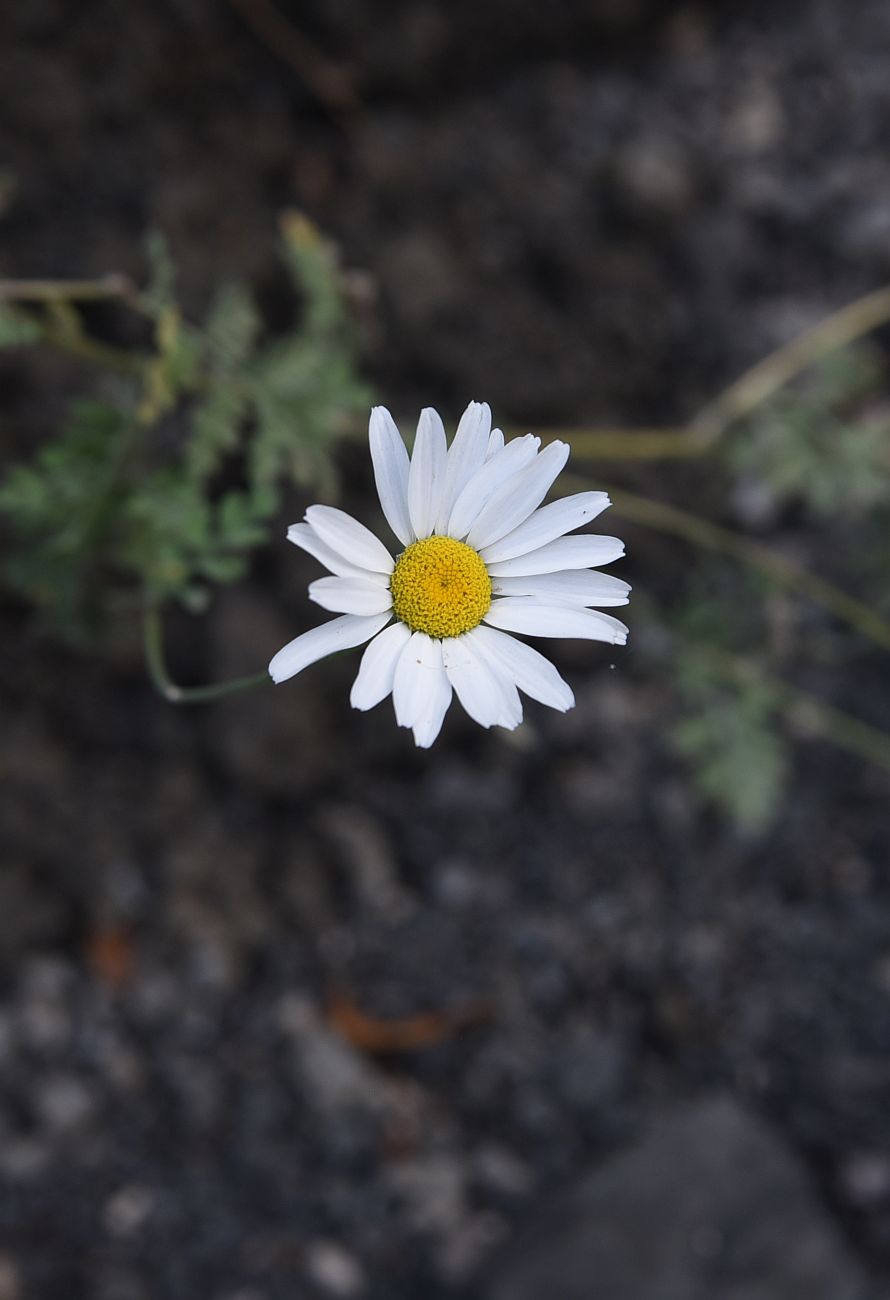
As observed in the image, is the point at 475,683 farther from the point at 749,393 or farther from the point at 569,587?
the point at 749,393

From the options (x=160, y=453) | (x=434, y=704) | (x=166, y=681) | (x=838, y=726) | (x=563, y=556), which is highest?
(x=160, y=453)

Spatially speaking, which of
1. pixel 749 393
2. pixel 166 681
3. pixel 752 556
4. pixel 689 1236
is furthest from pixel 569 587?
pixel 689 1236

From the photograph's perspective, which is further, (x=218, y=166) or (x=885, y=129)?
(x=885, y=129)

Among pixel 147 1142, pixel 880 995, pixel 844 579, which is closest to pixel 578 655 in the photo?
pixel 844 579

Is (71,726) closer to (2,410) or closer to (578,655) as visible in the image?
(2,410)

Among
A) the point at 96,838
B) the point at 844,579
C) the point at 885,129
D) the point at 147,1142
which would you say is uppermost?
the point at 885,129

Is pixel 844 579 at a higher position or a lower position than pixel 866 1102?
higher
